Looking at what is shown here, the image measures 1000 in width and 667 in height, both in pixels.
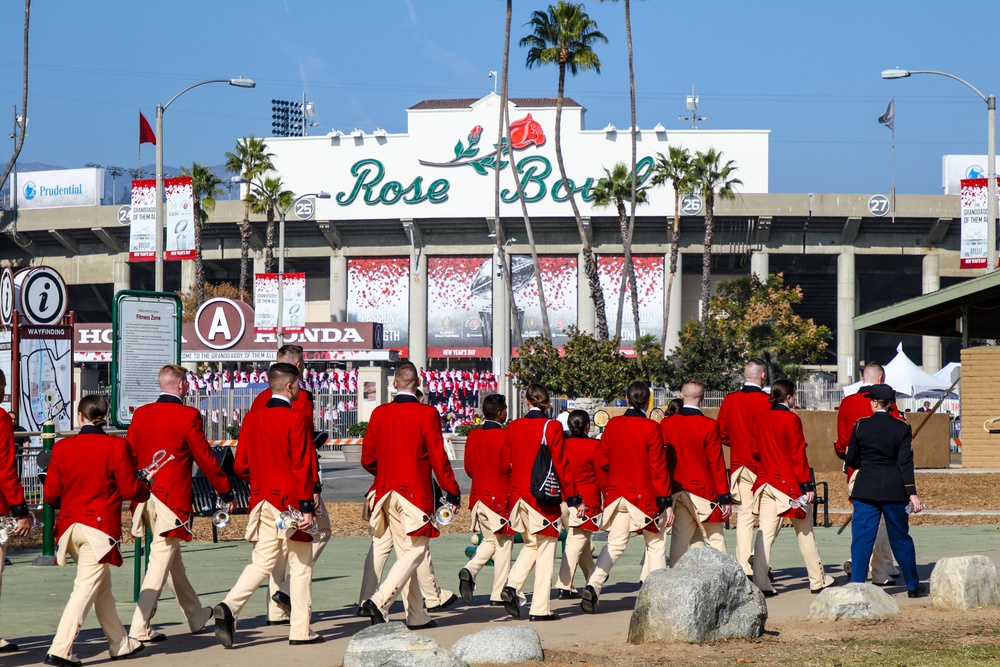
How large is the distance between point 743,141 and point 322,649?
61.4m

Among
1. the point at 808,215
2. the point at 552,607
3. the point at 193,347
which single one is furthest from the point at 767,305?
the point at 552,607

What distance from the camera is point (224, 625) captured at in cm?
804

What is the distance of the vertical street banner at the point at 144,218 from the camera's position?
81.1 feet

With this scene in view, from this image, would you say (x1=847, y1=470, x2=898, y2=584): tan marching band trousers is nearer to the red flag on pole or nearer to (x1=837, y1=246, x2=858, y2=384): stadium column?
the red flag on pole

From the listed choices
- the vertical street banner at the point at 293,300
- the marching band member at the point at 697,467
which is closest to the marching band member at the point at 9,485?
the marching band member at the point at 697,467

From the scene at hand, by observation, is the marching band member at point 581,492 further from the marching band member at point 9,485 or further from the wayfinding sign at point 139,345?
the marching band member at point 9,485

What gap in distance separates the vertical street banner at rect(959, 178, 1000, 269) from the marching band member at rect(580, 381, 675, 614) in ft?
56.6

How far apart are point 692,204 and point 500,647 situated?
56.0 meters

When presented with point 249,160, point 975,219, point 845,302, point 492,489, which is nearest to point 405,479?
point 492,489

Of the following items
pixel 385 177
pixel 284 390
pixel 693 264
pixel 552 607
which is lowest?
pixel 552 607

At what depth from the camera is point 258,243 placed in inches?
2734

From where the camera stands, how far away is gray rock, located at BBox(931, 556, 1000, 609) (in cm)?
958

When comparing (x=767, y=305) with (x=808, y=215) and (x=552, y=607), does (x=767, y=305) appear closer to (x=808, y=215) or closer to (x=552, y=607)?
(x=808, y=215)

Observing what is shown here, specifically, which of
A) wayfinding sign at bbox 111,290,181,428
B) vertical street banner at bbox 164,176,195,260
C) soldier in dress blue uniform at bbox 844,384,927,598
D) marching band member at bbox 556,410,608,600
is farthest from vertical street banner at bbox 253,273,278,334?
soldier in dress blue uniform at bbox 844,384,927,598
